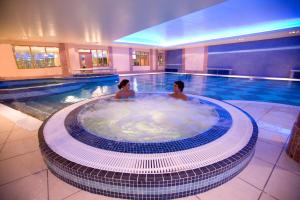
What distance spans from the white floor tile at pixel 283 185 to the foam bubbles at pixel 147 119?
1.01 meters

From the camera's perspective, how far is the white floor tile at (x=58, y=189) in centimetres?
148

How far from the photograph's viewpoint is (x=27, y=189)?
155cm

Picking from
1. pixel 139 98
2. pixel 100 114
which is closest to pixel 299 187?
pixel 100 114

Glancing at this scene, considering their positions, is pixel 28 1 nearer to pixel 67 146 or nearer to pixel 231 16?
pixel 67 146

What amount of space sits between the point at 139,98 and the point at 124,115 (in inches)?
58.3

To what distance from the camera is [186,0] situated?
3465mm

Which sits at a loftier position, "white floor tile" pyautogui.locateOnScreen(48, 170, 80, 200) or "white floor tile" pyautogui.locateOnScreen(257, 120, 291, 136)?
"white floor tile" pyautogui.locateOnScreen(257, 120, 291, 136)

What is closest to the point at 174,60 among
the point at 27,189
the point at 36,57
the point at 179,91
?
the point at 36,57

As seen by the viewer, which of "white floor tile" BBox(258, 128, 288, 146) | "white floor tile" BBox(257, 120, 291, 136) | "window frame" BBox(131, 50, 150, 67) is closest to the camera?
"white floor tile" BBox(258, 128, 288, 146)

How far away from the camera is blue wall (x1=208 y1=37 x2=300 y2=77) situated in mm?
9859

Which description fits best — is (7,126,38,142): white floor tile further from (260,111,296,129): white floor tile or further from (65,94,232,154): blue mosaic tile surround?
(260,111,296,129): white floor tile

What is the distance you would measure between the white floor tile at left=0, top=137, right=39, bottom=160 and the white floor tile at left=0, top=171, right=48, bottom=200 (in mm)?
674

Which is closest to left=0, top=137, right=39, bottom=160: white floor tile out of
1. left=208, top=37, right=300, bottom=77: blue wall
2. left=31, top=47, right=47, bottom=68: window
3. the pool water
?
the pool water

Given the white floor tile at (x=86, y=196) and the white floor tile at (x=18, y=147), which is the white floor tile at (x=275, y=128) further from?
the white floor tile at (x=18, y=147)
